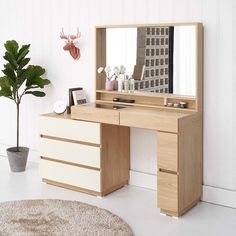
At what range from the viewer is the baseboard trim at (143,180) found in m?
4.31

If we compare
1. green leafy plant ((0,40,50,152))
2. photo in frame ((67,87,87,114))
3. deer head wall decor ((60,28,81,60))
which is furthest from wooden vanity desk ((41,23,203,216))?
green leafy plant ((0,40,50,152))

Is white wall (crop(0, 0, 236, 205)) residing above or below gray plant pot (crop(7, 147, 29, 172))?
above

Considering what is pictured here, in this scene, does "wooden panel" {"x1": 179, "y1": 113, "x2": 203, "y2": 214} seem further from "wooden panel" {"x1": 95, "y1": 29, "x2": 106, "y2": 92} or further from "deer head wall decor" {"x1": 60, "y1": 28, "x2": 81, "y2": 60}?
"deer head wall decor" {"x1": 60, "y1": 28, "x2": 81, "y2": 60}

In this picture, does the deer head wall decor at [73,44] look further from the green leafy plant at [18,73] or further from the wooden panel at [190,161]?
the wooden panel at [190,161]

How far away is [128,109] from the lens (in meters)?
4.04

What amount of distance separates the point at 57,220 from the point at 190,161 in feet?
3.76

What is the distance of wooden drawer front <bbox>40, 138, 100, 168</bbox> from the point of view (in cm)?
409

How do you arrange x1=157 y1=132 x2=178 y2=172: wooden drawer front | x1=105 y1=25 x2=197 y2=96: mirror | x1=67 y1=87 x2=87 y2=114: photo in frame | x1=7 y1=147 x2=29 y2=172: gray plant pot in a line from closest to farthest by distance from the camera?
x1=157 y1=132 x2=178 y2=172: wooden drawer front, x1=105 y1=25 x2=197 y2=96: mirror, x1=67 y1=87 x2=87 y2=114: photo in frame, x1=7 y1=147 x2=29 y2=172: gray plant pot

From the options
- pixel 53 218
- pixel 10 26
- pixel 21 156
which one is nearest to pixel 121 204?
pixel 53 218

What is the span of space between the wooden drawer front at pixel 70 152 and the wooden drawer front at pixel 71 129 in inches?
2.6

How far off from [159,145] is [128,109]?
0.54 metres

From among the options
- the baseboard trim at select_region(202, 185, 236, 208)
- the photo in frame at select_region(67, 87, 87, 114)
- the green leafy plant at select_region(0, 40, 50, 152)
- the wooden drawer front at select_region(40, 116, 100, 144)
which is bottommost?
the baseboard trim at select_region(202, 185, 236, 208)

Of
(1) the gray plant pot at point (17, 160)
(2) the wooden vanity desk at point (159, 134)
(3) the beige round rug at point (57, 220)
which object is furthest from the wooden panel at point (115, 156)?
(1) the gray plant pot at point (17, 160)

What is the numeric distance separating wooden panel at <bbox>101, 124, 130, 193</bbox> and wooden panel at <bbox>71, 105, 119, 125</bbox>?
0.10m
